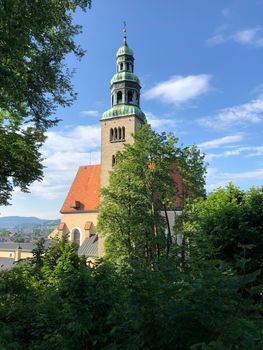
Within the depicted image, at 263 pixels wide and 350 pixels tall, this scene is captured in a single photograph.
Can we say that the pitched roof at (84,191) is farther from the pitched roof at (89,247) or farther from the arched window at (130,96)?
the arched window at (130,96)

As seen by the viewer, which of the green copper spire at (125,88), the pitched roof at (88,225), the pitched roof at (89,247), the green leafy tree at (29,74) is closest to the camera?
the green leafy tree at (29,74)

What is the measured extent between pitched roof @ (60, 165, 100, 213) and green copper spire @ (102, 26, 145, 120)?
43.0 ft

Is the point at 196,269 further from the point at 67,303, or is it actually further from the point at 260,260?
the point at 260,260

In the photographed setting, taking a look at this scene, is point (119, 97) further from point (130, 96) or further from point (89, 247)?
point (89, 247)

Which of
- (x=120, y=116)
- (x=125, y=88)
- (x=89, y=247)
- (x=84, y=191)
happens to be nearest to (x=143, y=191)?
(x=120, y=116)

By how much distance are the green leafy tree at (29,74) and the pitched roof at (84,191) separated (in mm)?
33578

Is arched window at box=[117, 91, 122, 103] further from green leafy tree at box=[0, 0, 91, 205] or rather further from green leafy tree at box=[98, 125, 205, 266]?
green leafy tree at box=[0, 0, 91, 205]

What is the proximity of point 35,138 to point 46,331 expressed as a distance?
37.2 ft

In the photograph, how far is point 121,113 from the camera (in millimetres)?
40562

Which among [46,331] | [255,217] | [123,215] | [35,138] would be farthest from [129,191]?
[46,331]

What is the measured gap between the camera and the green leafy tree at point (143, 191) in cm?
2638

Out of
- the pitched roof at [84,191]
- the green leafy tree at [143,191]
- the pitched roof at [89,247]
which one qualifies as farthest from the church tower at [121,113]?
the green leafy tree at [143,191]

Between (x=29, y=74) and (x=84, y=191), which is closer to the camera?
(x=29, y=74)

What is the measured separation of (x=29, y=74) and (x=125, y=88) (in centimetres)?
3000
